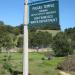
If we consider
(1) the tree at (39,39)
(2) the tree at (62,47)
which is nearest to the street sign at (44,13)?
(2) the tree at (62,47)

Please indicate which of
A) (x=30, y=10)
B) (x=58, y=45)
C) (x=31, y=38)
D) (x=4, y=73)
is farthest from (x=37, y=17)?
(x=31, y=38)

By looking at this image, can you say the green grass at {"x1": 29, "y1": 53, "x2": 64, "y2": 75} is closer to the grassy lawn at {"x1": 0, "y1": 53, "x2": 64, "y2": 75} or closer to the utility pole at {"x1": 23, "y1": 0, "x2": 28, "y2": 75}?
the grassy lawn at {"x1": 0, "y1": 53, "x2": 64, "y2": 75}

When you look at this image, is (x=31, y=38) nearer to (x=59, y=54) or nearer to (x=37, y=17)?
(x=59, y=54)

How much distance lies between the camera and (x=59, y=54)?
54.6m

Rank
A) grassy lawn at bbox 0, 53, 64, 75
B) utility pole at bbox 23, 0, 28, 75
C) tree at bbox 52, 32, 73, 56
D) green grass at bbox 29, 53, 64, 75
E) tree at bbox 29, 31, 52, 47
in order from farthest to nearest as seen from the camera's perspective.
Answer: tree at bbox 29, 31, 52, 47 → tree at bbox 52, 32, 73, 56 → green grass at bbox 29, 53, 64, 75 → grassy lawn at bbox 0, 53, 64, 75 → utility pole at bbox 23, 0, 28, 75

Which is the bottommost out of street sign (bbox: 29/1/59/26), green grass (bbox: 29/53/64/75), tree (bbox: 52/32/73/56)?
green grass (bbox: 29/53/64/75)

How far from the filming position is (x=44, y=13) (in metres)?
7.93

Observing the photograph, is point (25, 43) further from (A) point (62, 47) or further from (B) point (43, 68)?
(A) point (62, 47)

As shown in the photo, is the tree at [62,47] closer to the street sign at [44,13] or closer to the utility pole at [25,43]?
the street sign at [44,13]

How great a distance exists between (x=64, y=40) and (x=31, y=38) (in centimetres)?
3127

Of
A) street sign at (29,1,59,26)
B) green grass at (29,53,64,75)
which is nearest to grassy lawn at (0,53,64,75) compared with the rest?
green grass at (29,53,64,75)

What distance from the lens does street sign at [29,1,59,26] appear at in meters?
7.80

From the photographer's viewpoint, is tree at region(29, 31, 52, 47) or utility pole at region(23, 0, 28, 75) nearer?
utility pole at region(23, 0, 28, 75)

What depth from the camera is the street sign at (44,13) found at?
7.80m
